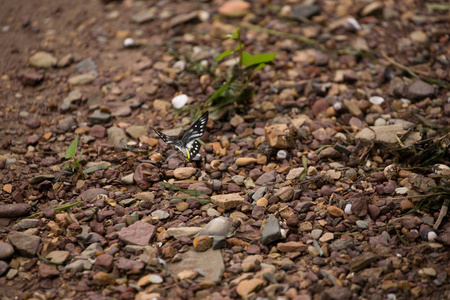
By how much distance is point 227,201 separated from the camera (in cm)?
268

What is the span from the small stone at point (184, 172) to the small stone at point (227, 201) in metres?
0.31

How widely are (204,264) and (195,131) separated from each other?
0.99 metres

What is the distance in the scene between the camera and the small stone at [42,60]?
4020 mm

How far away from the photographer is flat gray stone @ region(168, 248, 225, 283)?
2.29 meters

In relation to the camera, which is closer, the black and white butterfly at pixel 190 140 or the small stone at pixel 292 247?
the small stone at pixel 292 247

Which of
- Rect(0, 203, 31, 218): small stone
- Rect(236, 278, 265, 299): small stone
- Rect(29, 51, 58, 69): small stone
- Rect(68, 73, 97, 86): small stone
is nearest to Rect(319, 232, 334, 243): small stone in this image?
Rect(236, 278, 265, 299): small stone

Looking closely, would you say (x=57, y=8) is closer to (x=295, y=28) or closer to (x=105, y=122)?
(x=105, y=122)

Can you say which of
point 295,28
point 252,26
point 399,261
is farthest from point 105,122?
point 399,261

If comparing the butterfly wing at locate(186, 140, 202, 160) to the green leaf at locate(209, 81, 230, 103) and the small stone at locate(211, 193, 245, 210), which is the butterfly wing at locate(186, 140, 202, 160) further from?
the green leaf at locate(209, 81, 230, 103)

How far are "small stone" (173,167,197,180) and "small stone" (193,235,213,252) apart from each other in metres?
0.61

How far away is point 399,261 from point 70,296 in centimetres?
169

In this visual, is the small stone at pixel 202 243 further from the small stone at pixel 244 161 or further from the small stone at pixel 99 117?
the small stone at pixel 99 117

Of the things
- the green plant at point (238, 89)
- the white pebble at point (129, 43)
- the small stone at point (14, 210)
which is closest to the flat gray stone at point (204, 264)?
the small stone at point (14, 210)

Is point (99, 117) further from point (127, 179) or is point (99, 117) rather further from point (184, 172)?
point (184, 172)
